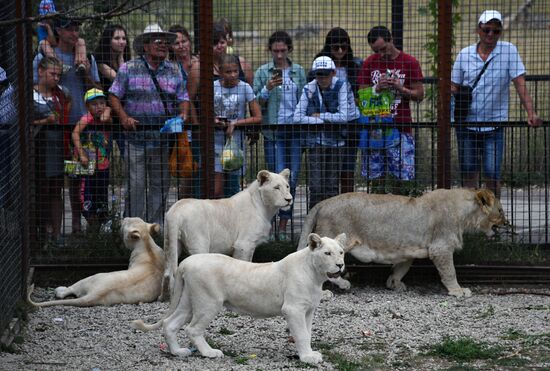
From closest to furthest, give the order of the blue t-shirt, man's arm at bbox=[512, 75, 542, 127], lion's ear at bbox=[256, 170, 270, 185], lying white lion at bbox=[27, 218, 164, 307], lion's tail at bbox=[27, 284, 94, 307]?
1. lion's tail at bbox=[27, 284, 94, 307]
2. lying white lion at bbox=[27, 218, 164, 307]
3. lion's ear at bbox=[256, 170, 270, 185]
4. the blue t-shirt
5. man's arm at bbox=[512, 75, 542, 127]

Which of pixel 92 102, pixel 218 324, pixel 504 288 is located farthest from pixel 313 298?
pixel 92 102

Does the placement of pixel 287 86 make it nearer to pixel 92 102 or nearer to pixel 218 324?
pixel 92 102

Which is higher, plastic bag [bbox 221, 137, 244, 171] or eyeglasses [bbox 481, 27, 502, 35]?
eyeglasses [bbox 481, 27, 502, 35]

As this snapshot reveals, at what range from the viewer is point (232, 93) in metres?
9.98

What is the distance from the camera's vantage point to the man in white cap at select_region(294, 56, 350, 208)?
392 inches

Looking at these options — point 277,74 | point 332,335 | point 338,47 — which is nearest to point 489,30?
point 338,47

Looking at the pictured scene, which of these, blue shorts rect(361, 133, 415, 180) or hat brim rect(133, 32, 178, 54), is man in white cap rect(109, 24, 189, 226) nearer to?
hat brim rect(133, 32, 178, 54)

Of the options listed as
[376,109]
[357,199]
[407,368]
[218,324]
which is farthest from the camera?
[376,109]

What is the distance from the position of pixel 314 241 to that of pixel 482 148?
3.74 m

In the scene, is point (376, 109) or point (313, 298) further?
point (376, 109)

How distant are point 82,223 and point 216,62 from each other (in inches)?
83.6

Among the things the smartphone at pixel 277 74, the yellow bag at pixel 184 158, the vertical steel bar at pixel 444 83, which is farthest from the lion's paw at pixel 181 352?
the smartphone at pixel 277 74

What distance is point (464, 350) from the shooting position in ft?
23.5

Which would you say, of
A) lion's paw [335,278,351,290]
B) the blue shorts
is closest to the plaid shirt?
the blue shorts
